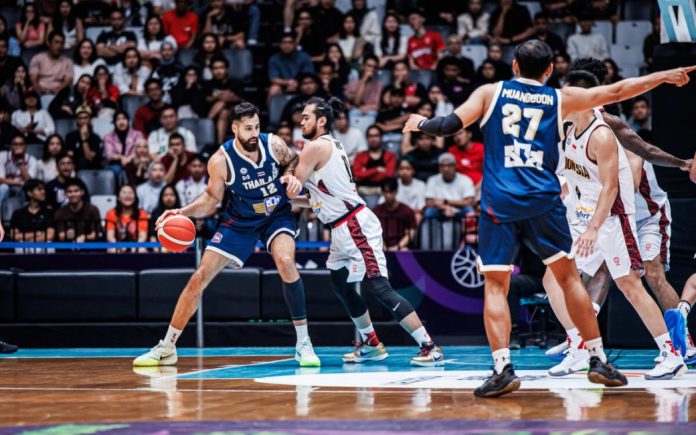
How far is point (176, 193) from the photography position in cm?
1236

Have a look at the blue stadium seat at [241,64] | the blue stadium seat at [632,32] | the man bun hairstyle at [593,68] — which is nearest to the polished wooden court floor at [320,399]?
the man bun hairstyle at [593,68]

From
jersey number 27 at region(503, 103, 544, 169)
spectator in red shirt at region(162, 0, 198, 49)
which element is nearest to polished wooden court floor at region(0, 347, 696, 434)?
jersey number 27 at region(503, 103, 544, 169)

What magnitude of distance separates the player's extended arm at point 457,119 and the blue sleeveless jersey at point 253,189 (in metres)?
2.70

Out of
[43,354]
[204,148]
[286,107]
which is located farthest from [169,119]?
[43,354]

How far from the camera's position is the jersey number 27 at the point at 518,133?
235 inches

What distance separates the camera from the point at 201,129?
1424 cm

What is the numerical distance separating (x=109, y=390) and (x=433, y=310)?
208 inches

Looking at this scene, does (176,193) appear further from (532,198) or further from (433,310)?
(532,198)

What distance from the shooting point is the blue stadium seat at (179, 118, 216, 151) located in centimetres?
1420

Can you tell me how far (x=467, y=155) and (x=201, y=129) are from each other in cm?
367

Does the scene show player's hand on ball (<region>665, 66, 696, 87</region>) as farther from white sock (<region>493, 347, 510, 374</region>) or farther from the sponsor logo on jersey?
white sock (<region>493, 347, 510, 374</region>)

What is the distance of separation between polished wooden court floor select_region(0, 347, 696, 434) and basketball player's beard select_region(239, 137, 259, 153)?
69.3 inches

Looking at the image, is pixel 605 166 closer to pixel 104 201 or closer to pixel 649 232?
pixel 649 232

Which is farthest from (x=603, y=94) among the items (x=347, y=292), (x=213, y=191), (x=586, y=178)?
(x=213, y=191)
